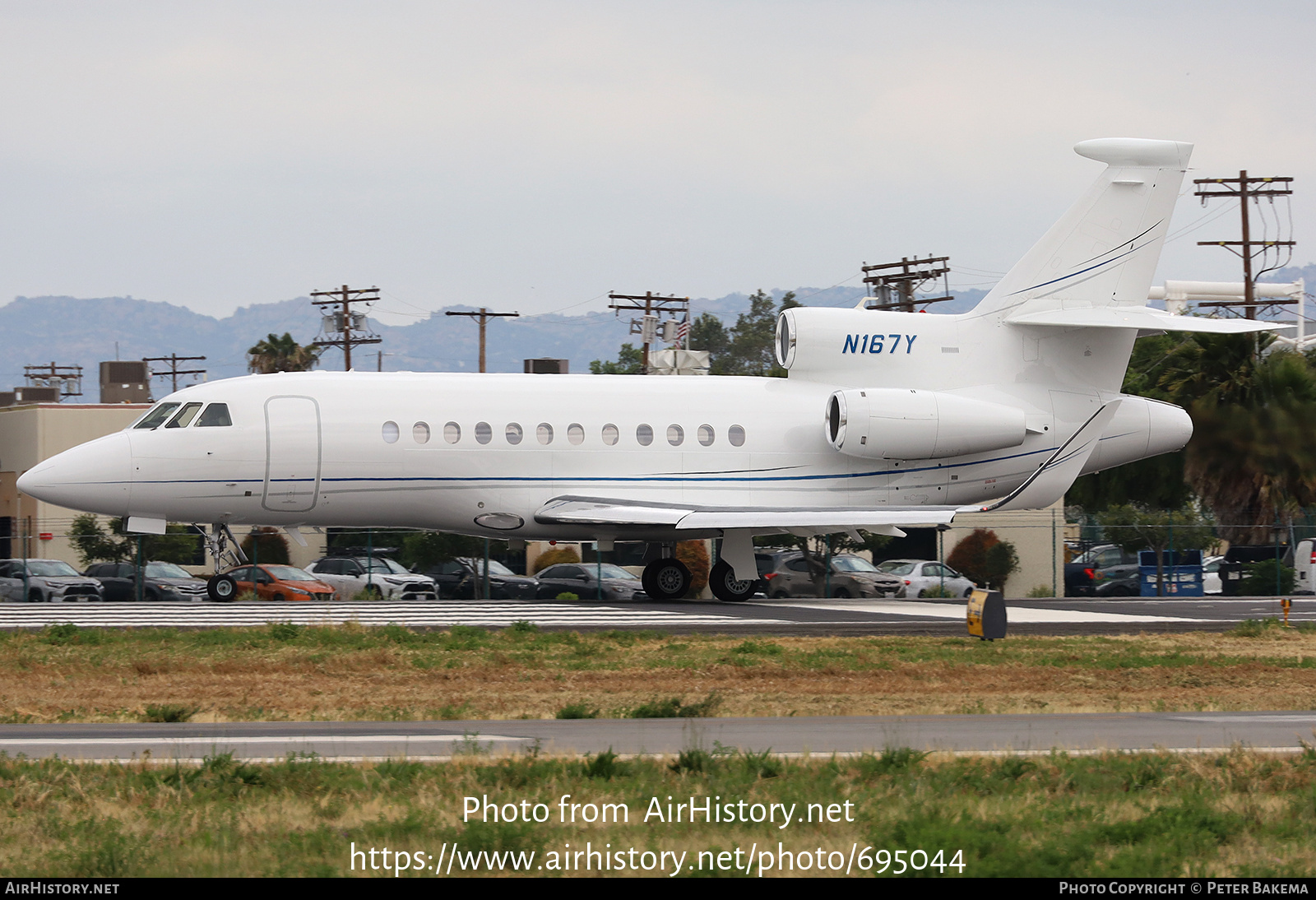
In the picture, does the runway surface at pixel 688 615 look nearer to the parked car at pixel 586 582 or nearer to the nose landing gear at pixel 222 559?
the nose landing gear at pixel 222 559

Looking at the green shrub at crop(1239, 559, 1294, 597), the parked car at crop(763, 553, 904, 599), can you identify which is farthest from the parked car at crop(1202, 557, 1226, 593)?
Answer: the parked car at crop(763, 553, 904, 599)

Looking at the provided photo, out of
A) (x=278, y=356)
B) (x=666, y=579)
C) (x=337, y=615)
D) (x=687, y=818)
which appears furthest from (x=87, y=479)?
(x=278, y=356)

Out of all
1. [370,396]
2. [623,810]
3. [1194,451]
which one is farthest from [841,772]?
[1194,451]

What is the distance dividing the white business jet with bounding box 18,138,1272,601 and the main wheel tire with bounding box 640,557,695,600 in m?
0.04

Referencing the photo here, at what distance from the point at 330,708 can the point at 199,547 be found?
1419 inches

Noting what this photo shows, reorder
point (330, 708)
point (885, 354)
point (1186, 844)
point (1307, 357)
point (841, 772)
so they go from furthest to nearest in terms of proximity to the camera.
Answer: point (1307, 357) → point (885, 354) → point (330, 708) → point (841, 772) → point (1186, 844)

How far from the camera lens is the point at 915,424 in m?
29.6

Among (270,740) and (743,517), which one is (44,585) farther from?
(270,740)

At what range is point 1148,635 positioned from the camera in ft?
74.6

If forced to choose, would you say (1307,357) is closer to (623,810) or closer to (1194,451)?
(1194,451)

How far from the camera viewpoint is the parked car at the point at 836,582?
38.8 meters

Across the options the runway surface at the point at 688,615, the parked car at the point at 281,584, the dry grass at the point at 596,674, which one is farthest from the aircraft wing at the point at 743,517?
the parked car at the point at 281,584

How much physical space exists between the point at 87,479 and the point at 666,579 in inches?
444

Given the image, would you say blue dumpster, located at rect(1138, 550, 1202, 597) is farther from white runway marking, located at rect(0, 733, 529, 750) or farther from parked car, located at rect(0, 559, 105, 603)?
white runway marking, located at rect(0, 733, 529, 750)
